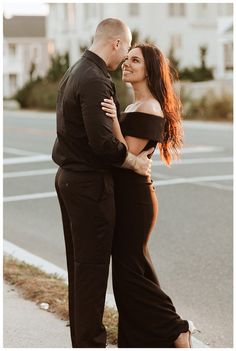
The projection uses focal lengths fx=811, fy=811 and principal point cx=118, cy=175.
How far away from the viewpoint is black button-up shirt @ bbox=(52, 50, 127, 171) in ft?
14.5

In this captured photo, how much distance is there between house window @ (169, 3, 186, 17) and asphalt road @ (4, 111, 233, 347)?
43.2 m

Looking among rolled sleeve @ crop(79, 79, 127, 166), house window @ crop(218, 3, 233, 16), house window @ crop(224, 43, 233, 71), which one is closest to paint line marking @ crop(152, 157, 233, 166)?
rolled sleeve @ crop(79, 79, 127, 166)

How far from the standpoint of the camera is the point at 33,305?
6.23m

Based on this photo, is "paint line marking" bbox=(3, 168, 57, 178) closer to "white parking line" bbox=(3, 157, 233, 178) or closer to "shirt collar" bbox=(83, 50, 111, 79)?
"white parking line" bbox=(3, 157, 233, 178)

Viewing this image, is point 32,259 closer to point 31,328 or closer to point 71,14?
point 31,328

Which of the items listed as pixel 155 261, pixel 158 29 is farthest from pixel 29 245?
pixel 158 29

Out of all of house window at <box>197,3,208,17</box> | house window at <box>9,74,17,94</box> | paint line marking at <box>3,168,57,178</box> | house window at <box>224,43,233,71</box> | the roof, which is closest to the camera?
paint line marking at <box>3,168,57,178</box>

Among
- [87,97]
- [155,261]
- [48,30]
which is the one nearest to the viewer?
[87,97]

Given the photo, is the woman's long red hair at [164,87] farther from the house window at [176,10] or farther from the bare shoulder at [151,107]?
the house window at [176,10]

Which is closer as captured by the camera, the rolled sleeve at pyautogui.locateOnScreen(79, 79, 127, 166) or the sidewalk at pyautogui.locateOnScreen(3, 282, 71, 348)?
the rolled sleeve at pyautogui.locateOnScreen(79, 79, 127, 166)

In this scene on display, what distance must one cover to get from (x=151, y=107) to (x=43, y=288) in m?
2.36

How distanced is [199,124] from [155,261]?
23003 millimetres

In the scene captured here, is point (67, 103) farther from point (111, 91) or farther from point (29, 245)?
point (29, 245)

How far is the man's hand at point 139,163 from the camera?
462 centimetres
